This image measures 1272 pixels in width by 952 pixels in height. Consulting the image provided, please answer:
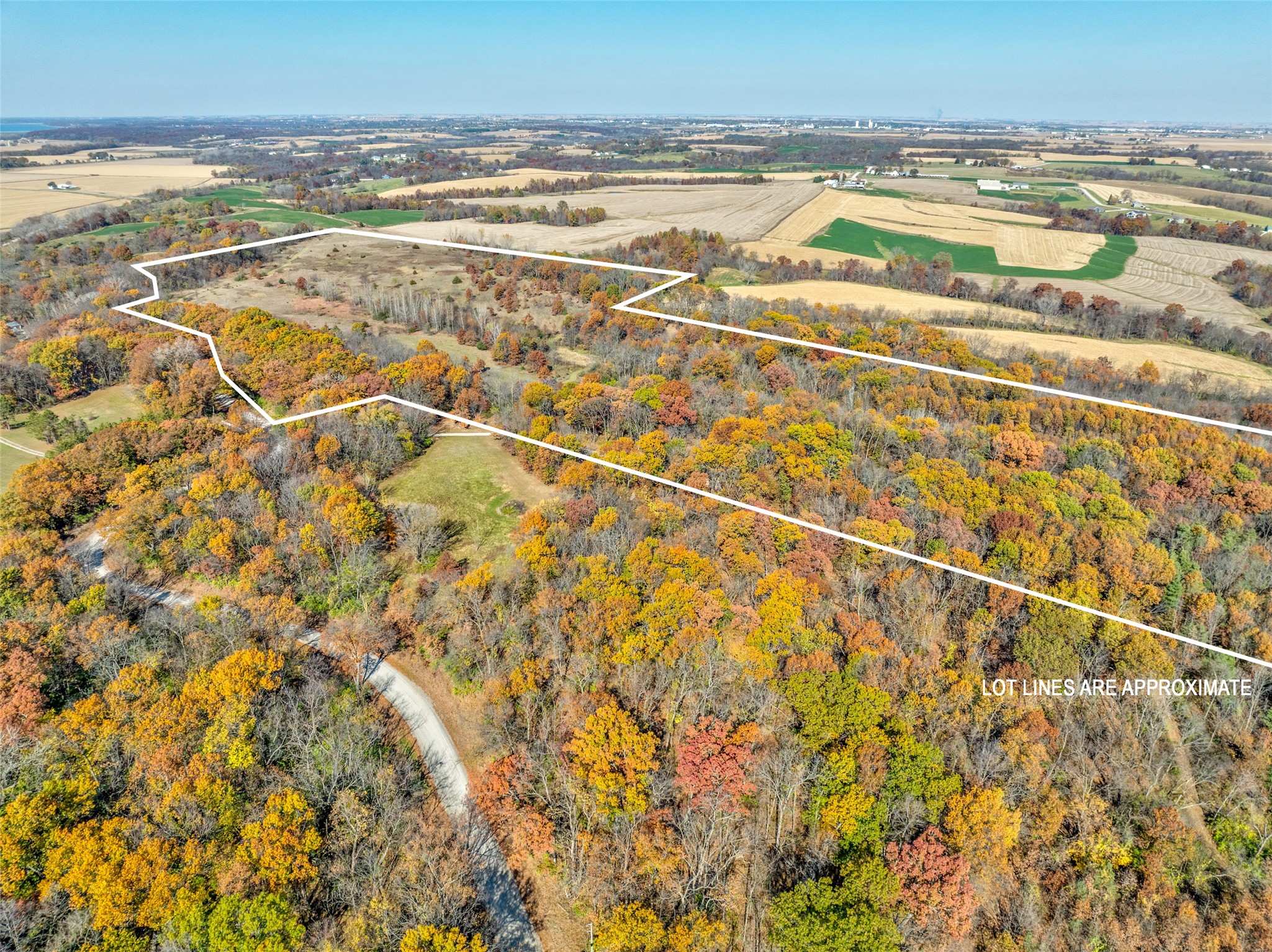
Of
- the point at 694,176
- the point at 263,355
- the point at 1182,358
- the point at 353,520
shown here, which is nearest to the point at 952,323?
the point at 1182,358

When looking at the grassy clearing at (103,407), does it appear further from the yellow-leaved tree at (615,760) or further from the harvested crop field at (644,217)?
the harvested crop field at (644,217)

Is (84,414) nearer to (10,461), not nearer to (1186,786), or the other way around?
(10,461)

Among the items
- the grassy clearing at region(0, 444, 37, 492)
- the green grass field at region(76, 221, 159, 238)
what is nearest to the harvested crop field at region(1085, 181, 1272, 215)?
the grassy clearing at region(0, 444, 37, 492)

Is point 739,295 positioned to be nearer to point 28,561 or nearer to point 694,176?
point 28,561

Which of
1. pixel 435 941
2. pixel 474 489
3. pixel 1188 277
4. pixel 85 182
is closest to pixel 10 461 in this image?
pixel 474 489

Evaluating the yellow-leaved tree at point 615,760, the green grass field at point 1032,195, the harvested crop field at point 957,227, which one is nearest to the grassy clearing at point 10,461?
the yellow-leaved tree at point 615,760
